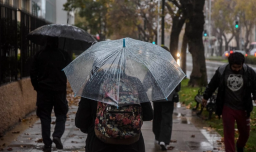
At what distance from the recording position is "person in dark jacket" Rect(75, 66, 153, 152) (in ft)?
12.5

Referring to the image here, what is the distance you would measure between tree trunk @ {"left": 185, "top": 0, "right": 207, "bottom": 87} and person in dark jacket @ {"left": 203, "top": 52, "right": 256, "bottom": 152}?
11.2 meters

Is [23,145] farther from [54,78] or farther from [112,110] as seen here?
[112,110]

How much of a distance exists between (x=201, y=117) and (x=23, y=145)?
17.3 feet

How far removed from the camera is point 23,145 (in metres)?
7.44

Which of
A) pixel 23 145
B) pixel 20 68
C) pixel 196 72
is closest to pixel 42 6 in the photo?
pixel 196 72

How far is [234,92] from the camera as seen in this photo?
5.97 metres

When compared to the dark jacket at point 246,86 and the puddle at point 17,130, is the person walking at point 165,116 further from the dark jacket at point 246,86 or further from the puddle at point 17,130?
the puddle at point 17,130

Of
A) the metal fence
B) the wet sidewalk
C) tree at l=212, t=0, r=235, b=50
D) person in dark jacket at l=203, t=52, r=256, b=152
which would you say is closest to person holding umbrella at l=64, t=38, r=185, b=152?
person in dark jacket at l=203, t=52, r=256, b=152

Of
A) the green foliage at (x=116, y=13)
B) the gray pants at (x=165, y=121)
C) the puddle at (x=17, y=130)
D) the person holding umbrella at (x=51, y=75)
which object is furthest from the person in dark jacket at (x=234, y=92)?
the green foliage at (x=116, y=13)

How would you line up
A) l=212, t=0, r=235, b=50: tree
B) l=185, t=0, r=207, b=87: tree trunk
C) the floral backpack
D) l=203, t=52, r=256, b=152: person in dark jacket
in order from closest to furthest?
the floral backpack, l=203, t=52, r=256, b=152: person in dark jacket, l=185, t=0, r=207, b=87: tree trunk, l=212, t=0, r=235, b=50: tree

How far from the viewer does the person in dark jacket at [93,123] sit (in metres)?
3.80

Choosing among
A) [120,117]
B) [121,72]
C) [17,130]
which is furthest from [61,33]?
[120,117]

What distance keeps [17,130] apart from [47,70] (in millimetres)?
2678

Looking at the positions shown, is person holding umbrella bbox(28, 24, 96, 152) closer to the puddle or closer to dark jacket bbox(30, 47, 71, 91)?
dark jacket bbox(30, 47, 71, 91)
